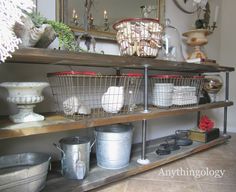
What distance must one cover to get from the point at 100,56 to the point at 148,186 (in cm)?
78

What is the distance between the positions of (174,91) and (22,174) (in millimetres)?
1188

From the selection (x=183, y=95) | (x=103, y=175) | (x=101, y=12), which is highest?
(x=101, y=12)

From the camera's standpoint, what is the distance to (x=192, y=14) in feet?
7.79

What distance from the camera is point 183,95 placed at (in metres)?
1.75

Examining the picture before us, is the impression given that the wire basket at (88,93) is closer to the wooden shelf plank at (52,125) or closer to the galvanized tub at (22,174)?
the wooden shelf plank at (52,125)

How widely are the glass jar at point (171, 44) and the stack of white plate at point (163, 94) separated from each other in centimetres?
29

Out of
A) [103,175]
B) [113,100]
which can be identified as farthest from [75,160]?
[113,100]

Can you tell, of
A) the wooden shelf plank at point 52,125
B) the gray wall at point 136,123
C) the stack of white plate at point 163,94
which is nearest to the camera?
Answer: the wooden shelf plank at point 52,125

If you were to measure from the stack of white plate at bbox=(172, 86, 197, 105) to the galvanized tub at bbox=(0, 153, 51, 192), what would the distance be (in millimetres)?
1037

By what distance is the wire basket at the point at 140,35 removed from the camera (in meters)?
1.37

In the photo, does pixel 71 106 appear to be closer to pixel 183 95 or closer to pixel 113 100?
pixel 113 100

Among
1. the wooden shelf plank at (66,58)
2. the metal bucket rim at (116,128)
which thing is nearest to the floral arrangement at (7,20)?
the wooden shelf plank at (66,58)

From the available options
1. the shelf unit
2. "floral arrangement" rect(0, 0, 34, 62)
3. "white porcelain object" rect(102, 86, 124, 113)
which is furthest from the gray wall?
"floral arrangement" rect(0, 0, 34, 62)

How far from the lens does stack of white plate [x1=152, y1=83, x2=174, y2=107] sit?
1.62 m
